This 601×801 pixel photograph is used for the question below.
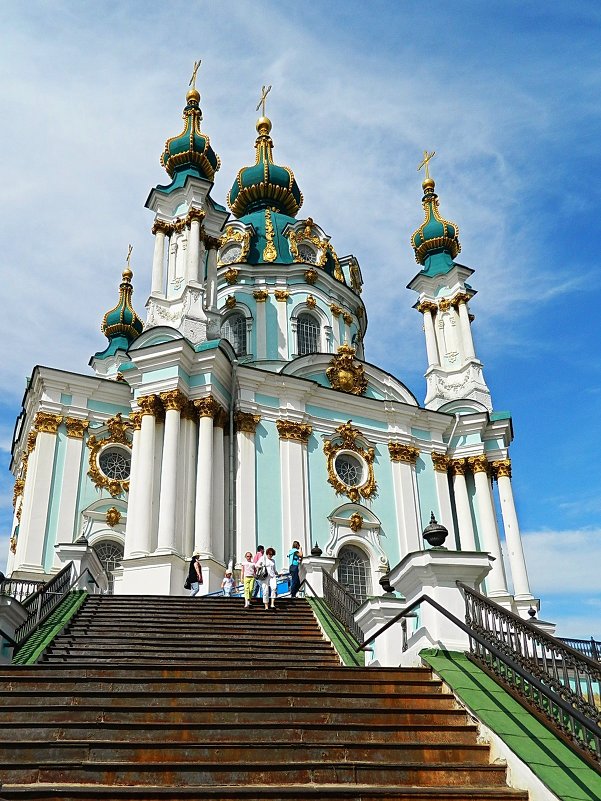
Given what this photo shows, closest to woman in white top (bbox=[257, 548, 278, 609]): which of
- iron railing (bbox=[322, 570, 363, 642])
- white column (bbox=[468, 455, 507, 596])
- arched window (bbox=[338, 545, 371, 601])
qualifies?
iron railing (bbox=[322, 570, 363, 642])

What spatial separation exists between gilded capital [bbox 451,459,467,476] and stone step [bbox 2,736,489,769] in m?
21.0

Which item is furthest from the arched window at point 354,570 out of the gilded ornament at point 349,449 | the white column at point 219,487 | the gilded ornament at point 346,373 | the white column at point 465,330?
the white column at point 465,330

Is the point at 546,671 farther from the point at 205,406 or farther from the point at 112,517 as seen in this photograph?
the point at 112,517

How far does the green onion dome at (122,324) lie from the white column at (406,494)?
13.1 meters

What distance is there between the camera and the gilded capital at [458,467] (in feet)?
89.6

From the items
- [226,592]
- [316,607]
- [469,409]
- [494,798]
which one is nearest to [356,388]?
[469,409]

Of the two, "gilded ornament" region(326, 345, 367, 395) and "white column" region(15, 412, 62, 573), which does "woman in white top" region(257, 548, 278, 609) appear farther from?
"gilded ornament" region(326, 345, 367, 395)

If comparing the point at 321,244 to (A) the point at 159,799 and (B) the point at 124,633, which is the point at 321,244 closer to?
(B) the point at 124,633

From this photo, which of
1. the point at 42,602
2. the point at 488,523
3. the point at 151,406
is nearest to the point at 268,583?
the point at 42,602

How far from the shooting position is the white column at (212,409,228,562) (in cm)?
2125

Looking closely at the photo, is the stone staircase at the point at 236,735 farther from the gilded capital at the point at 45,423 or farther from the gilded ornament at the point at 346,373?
the gilded ornament at the point at 346,373

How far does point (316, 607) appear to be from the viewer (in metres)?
A: 13.7

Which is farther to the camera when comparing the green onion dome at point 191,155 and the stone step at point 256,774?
the green onion dome at point 191,155

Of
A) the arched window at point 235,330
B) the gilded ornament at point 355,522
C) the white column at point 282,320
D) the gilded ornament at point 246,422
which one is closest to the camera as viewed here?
the gilded ornament at point 246,422
